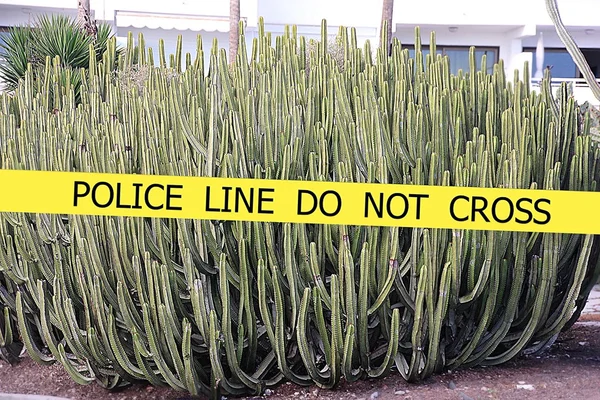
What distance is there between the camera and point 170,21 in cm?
1471

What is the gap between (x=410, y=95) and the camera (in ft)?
13.1

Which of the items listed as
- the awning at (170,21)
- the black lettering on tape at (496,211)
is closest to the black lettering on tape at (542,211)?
the black lettering on tape at (496,211)

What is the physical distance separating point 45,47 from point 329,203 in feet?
16.2

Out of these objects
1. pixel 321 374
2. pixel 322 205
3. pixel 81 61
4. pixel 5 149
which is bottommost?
pixel 321 374

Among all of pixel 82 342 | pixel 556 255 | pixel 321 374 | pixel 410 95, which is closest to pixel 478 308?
pixel 556 255

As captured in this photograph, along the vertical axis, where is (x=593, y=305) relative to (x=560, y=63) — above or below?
below

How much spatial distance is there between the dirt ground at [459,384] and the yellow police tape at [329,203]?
0.72 m

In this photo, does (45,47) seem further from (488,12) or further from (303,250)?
(488,12)

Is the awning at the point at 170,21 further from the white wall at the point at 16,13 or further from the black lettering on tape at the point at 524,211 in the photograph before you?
the black lettering on tape at the point at 524,211

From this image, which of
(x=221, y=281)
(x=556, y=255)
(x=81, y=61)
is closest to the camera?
(x=221, y=281)

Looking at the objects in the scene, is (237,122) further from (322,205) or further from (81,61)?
(81,61)

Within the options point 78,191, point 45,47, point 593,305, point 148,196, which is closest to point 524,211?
point 148,196

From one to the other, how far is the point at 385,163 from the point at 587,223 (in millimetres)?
1098

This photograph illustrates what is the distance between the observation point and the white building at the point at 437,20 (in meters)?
16.2
